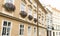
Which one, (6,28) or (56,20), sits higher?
(6,28)

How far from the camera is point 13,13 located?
11.0 m

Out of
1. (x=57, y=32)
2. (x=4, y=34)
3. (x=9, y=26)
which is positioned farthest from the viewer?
(x=57, y=32)

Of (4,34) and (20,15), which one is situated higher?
(20,15)

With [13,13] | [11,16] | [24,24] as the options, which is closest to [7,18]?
[11,16]

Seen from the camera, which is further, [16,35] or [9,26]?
[16,35]

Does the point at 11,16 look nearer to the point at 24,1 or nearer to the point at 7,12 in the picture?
the point at 7,12

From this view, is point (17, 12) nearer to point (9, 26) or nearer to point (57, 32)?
point (9, 26)

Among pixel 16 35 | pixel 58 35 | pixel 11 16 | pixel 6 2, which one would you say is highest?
pixel 6 2

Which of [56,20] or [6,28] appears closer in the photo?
[6,28]

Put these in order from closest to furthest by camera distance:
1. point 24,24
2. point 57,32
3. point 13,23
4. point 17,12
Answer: point 13,23 < point 17,12 < point 24,24 < point 57,32

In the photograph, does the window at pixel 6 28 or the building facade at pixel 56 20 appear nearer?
the window at pixel 6 28

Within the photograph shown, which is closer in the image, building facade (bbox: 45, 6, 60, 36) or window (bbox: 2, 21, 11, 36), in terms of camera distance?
window (bbox: 2, 21, 11, 36)

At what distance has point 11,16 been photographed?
10.4 m

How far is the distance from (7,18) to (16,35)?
2.34 meters
